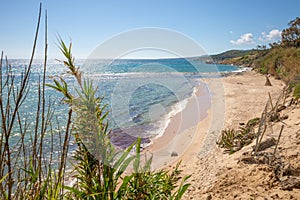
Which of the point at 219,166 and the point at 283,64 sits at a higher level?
the point at 283,64

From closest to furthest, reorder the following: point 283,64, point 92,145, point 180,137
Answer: point 92,145
point 180,137
point 283,64

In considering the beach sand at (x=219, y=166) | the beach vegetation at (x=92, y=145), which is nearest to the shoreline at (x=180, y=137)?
the beach sand at (x=219, y=166)

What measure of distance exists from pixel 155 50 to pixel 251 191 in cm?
233

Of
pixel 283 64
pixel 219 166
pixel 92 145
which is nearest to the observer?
pixel 92 145

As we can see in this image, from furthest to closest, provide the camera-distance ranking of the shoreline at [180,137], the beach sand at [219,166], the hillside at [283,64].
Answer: the hillside at [283,64], the shoreline at [180,137], the beach sand at [219,166]

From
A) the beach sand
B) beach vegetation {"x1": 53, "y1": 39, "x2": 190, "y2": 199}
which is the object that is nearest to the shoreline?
the beach sand

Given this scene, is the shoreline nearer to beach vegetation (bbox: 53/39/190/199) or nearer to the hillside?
the hillside

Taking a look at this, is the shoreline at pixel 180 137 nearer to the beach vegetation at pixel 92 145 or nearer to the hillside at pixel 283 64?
the hillside at pixel 283 64

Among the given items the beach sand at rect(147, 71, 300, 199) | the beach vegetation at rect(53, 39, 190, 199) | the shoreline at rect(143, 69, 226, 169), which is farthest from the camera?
the shoreline at rect(143, 69, 226, 169)

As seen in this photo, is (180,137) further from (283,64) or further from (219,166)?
(283,64)

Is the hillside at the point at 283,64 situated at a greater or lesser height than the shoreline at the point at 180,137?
greater

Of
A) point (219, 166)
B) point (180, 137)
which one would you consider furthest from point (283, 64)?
point (219, 166)

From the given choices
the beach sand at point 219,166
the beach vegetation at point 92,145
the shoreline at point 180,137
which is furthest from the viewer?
the shoreline at point 180,137

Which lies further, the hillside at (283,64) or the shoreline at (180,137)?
the hillside at (283,64)
